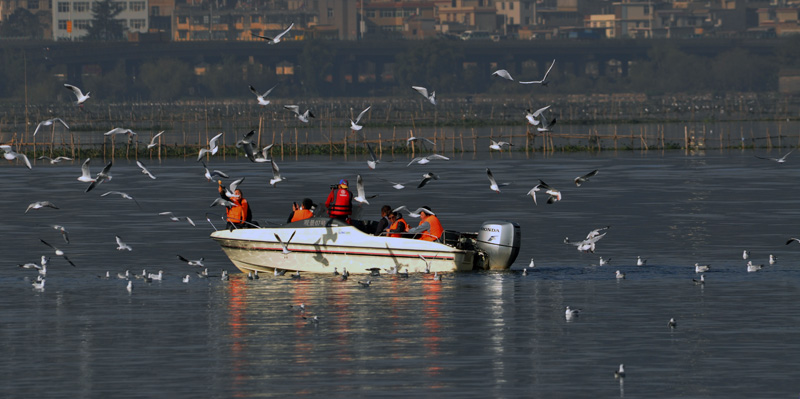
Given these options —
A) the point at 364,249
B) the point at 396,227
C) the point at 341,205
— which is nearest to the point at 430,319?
the point at 364,249

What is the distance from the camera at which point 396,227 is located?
1729 inches

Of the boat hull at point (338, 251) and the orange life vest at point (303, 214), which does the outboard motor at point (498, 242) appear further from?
the orange life vest at point (303, 214)

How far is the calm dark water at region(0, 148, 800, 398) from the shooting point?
2955 cm

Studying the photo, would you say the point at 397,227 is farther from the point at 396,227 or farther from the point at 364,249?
the point at 364,249

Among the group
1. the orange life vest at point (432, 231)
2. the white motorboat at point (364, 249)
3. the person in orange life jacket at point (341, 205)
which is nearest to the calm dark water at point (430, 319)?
the white motorboat at point (364, 249)

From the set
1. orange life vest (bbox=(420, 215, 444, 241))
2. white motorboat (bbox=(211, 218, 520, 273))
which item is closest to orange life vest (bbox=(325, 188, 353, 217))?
white motorboat (bbox=(211, 218, 520, 273))

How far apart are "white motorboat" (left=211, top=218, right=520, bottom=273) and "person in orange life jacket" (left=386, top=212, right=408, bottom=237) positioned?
1.43 feet

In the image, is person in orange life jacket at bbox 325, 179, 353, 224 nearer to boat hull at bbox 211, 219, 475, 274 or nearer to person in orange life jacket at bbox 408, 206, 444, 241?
boat hull at bbox 211, 219, 475, 274

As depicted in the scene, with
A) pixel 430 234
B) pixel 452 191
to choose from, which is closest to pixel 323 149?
pixel 452 191

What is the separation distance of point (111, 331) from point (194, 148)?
92.5 m

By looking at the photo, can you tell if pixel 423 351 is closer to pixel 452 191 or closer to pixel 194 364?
pixel 194 364

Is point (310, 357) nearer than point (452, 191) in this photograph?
Yes

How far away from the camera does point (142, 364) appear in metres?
31.5

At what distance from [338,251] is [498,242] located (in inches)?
187
